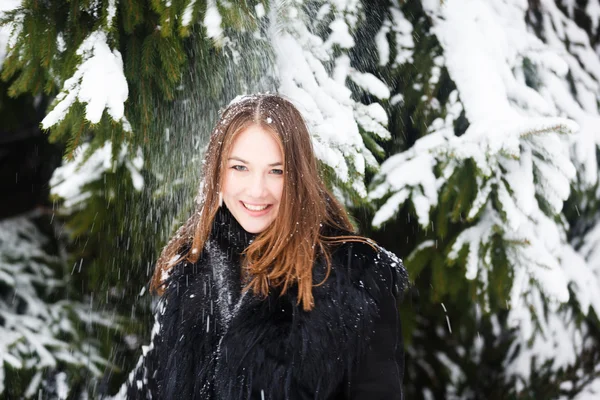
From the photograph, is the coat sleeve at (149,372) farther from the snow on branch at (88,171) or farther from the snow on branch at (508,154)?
the snow on branch at (508,154)

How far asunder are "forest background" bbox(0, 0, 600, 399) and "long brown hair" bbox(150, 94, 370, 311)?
55 centimetres

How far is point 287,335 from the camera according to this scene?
1824mm

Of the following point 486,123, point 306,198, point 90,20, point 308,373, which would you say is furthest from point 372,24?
point 308,373

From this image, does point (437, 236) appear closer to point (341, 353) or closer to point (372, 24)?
point (372, 24)

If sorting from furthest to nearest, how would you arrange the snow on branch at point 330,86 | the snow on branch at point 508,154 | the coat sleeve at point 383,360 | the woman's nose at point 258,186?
1. the snow on branch at point 508,154
2. the snow on branch at point 330,86
3. the woman's nose at point 258,186
4. the coat sleeve at point 383,360

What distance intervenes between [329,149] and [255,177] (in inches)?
32.1

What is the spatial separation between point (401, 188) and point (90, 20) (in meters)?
1.80

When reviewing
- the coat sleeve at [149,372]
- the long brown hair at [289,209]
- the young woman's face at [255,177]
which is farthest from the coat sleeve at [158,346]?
the young woman's face at [255,177]

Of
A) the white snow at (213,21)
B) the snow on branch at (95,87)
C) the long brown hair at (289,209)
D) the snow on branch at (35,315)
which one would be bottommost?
the snow on branch at (35,315)

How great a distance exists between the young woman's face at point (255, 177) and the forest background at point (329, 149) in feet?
2.02

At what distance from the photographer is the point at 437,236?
3447 millimetres

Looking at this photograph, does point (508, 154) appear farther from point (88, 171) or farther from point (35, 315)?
point (35, 315)

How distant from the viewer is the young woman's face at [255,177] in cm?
187

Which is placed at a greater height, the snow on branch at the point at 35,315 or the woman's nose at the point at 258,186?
the woman's nose at the point at 258,186
